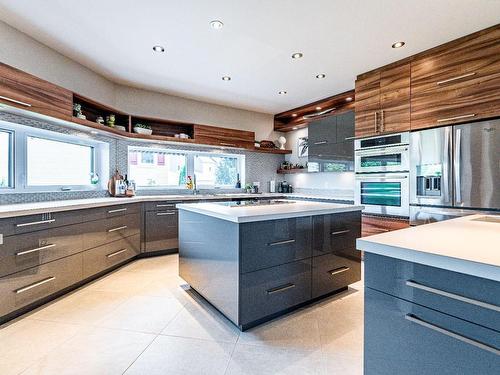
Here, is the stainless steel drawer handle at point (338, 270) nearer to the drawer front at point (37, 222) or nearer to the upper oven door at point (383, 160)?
the upper oven door at point (383, 160)

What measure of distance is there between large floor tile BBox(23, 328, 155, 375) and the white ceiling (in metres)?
2.51

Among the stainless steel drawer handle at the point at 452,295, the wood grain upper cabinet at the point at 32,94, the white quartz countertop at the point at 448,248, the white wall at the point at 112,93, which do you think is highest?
the white wall at the point at 112,93

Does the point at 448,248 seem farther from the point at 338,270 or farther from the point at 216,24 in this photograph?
the point at 216,24

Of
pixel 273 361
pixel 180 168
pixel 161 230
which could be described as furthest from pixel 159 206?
pixel 273 361

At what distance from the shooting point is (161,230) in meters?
3.75

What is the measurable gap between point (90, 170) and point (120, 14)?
223 cm

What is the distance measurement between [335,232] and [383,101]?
6.31 feet

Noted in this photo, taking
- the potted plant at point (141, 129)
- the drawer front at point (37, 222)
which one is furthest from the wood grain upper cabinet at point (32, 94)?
the potted plant at point (141, 129)

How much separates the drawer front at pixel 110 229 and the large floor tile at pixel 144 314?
828 mm

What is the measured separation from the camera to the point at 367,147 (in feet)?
11.2

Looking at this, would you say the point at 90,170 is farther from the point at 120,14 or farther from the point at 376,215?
the point at 376,215

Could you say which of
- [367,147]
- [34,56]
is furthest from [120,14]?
[367,147]

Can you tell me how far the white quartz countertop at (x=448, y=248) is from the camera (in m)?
0.72

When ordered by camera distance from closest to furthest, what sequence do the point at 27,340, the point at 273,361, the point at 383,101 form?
the point at 273,361, the point at 27,340, the point at 383,101
